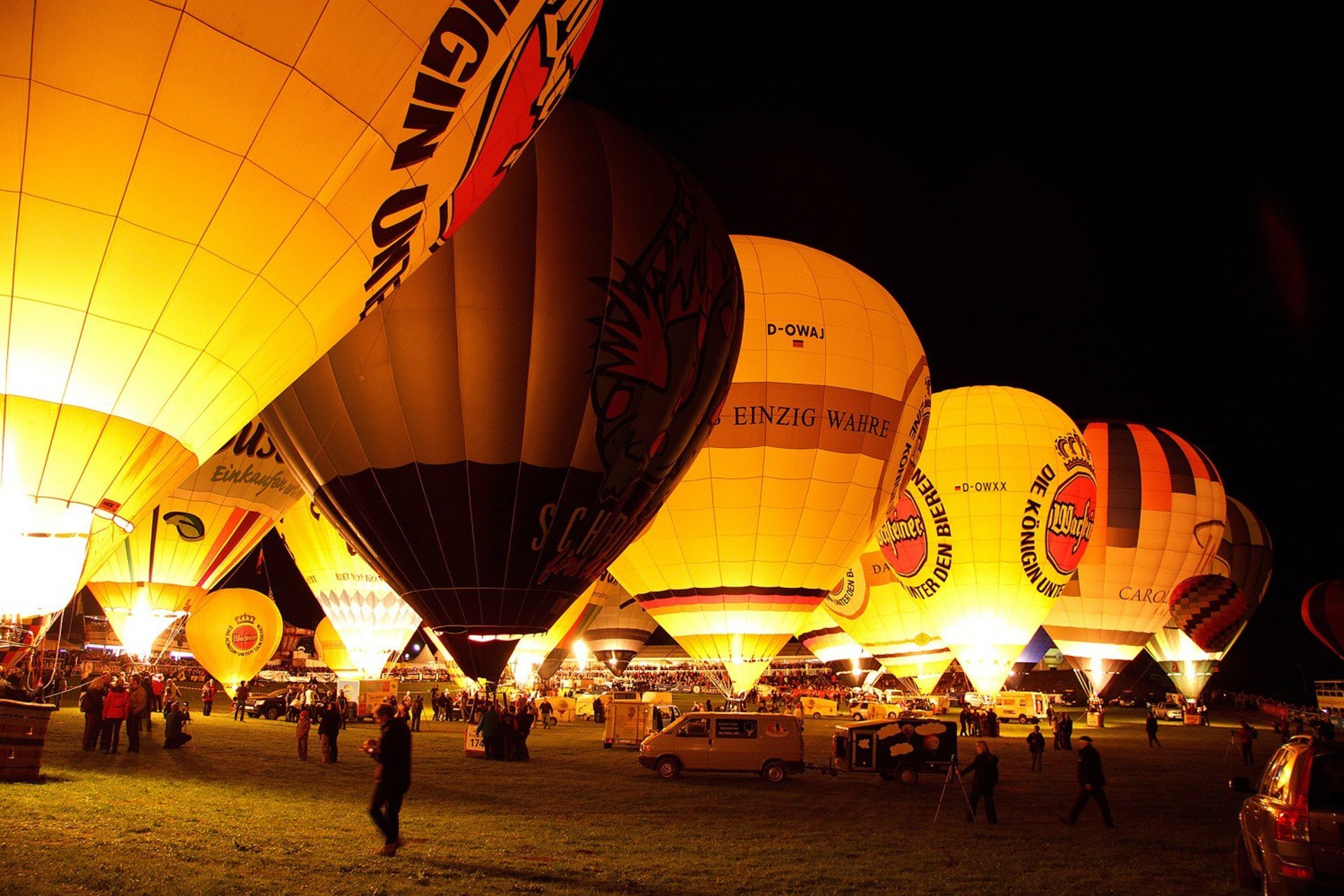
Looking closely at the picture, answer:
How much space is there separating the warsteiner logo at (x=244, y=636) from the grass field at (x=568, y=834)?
1362 cm

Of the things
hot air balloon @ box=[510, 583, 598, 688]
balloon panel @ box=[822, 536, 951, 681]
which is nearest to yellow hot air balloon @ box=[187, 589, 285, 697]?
hot air balloon @ box=[510, 583, 598, 688]

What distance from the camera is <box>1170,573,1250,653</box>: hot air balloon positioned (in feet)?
88.8

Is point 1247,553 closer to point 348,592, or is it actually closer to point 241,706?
point 348,592

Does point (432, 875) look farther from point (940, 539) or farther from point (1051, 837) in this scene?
point (940, 539)

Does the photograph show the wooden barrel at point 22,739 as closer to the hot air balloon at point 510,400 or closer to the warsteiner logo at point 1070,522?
the hot air balloon at point 510,400

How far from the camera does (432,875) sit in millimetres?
5516

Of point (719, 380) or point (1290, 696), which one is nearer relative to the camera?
point (719, 380)

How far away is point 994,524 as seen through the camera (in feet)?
69.8

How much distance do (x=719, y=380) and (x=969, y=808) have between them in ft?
17.5

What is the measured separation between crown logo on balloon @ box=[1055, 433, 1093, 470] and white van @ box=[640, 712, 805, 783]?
1245 centimetres

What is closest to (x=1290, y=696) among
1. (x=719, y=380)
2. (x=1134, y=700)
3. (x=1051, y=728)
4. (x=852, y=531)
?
(x=1134, y=700)

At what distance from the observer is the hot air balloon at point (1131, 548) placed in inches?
1094

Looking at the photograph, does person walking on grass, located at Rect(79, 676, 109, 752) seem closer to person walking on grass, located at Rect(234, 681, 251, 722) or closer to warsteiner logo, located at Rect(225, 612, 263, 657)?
person walking on grass, located at Rect(234, 681, 251, 722)

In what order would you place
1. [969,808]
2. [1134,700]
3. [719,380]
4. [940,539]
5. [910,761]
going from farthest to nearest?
1. [1134,700]
2. [940,539]
3. [910,761]
4. [719,380]
5. [969,808]
